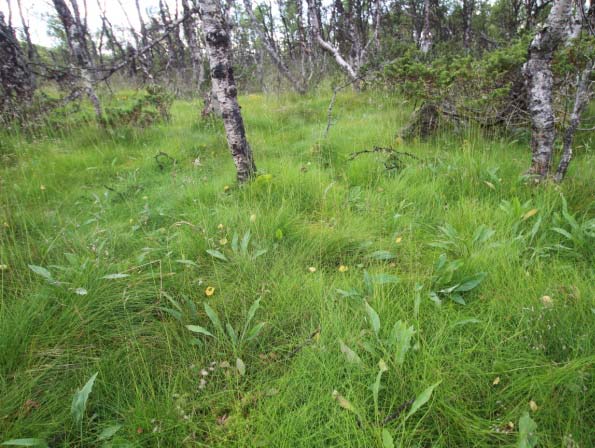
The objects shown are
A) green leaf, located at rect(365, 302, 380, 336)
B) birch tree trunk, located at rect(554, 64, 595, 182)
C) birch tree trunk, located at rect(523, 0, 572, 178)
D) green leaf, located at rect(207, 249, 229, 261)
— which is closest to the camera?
green leaf, located at rect(365, 302, 380, 336)

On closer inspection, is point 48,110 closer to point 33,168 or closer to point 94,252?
point 33,168

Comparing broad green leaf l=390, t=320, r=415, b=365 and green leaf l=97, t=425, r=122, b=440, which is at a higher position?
broad green leaf l=390, t=320, r=415, b=365

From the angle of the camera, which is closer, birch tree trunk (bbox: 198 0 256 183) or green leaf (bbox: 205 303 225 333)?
green leaf (bbox: 205 303 225 333)

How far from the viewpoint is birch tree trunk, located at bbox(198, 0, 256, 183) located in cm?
306

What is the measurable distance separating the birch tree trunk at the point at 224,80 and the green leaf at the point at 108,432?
2.58 metres

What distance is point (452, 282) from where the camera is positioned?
6.02ft

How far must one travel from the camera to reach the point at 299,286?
1902 millimetres

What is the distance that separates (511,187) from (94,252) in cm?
356

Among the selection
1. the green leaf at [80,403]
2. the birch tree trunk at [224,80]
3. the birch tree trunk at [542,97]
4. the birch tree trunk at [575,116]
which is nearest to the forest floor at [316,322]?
the green leaf at [80,403]

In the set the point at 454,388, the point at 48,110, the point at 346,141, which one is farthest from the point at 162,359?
the point at 48,110

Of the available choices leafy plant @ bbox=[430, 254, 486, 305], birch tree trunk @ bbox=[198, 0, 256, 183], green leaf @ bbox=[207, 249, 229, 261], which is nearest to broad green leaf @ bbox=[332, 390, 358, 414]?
leafy plant @ bbox=[430, 254, 486, 305]

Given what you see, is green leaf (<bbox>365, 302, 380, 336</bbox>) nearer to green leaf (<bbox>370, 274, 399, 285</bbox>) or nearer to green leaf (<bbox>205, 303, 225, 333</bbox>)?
green leaf (<bbox>370, 274, 399, 285</bbox>)

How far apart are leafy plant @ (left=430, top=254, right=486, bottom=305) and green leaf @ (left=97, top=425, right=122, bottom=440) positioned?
1574 mm

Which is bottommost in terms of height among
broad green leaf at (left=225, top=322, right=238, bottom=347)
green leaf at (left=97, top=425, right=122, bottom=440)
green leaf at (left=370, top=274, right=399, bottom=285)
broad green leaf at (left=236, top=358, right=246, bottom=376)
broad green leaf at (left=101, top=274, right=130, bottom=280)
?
green leaf at (left=97, top=425, right=122, bottom=440)
